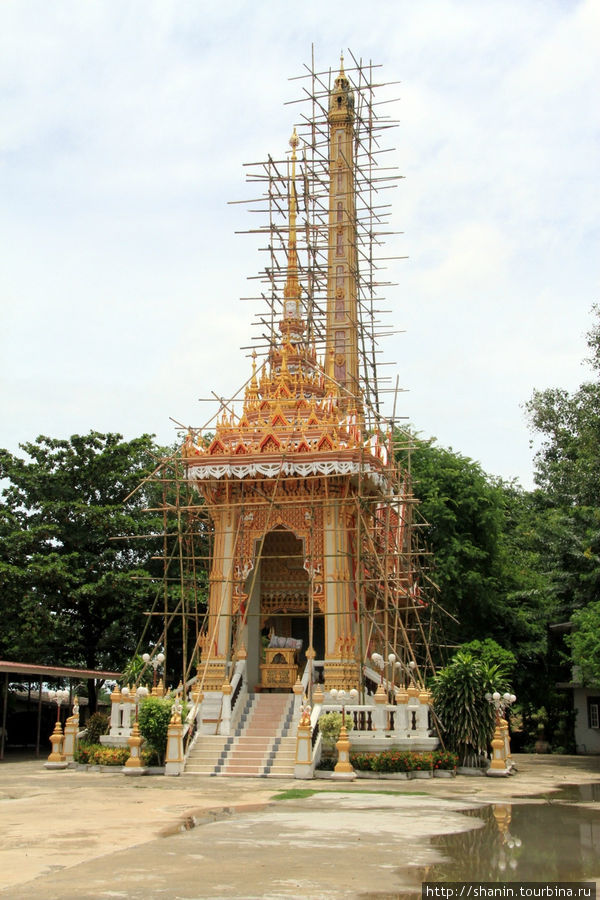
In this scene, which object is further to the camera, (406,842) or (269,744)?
(269,744)

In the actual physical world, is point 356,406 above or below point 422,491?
above

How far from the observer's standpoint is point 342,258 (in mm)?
30766

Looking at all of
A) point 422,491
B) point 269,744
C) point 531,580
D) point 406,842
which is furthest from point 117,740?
point 531,580

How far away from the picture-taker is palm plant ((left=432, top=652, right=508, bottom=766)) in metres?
20.0

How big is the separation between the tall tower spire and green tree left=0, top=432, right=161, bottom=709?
291 inches

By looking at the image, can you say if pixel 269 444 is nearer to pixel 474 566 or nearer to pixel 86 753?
pixel 86 753

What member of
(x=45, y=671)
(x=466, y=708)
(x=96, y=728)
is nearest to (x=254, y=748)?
(x=96, y=728)

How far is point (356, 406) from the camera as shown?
27656 mm

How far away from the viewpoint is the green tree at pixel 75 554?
2864cm

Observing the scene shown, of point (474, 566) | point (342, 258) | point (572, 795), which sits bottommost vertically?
point (572, 795)

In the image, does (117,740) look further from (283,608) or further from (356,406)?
(356,406)

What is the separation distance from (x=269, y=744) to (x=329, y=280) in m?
16.0

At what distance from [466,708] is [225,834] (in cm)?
1000

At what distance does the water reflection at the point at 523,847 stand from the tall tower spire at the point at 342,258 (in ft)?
56.4
